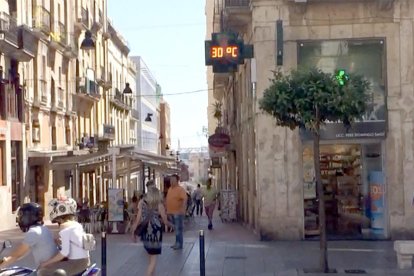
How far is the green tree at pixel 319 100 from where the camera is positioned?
14.9 meters

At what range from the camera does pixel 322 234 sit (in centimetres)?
1482

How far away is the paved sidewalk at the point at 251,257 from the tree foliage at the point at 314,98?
2.66 meters

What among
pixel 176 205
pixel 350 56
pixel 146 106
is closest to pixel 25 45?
pixel 176 205

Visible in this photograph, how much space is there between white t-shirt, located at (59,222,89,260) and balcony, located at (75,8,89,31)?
124ft

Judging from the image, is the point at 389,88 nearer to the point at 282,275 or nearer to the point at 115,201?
the point at 282,275

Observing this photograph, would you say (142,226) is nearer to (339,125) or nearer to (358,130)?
(339,125)

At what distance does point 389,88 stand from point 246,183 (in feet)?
24.8

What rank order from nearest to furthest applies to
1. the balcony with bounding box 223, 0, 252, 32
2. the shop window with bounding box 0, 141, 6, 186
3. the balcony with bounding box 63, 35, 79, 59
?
the balcony with bounding box 223, 0, 252, 32
the shop window with bounding box 0, 141, 6, 186
the balcony with bounding box 63, 35, 79, 59

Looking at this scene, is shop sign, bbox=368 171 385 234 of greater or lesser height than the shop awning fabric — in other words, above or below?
below

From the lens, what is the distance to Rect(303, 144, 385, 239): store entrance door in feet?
67.0

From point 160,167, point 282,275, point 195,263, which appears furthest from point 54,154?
point 282,275

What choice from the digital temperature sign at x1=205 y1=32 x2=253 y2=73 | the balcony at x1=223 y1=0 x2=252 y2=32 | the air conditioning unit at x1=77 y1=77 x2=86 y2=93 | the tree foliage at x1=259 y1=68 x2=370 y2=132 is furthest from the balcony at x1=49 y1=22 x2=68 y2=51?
the tree foliage at x1=259 y1=68 x2=370 y2=132

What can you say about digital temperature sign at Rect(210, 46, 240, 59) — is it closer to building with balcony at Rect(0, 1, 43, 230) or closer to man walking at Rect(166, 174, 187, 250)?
man walking at Rect(166, 174, 187, 250)

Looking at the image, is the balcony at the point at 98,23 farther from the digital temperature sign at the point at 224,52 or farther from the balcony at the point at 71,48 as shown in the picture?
the digital temperature sign at the point at 224,52
